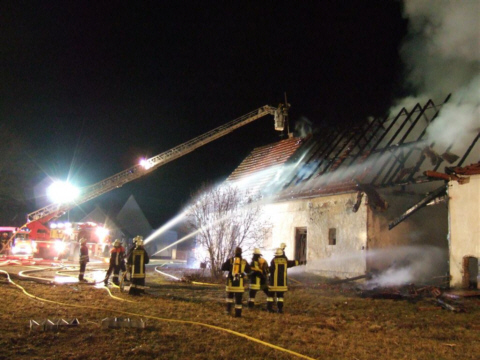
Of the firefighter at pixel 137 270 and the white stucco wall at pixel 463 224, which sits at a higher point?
the white stucco wall at pixel 463 224

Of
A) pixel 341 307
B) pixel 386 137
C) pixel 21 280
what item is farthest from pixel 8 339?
pixel 386 137

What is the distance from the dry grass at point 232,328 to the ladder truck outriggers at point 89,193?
9.65 m

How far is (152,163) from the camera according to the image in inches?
790

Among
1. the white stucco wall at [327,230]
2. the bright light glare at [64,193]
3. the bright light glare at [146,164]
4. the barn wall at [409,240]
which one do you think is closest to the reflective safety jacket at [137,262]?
the white stucco wall at [327,230]

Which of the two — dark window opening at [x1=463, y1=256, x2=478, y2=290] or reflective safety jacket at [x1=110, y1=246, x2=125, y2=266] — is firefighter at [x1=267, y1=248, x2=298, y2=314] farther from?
dark window opening at [x1=463, y1=256, x2=478, y2=290]

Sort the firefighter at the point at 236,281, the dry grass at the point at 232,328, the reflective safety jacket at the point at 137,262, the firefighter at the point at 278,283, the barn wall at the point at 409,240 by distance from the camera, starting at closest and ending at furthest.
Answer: the dry grass at the point at 232,328, the firefighter at the point at 236,281, the firefighter at the point at 278,283, the reflective safety jacket at the point at 137,262, the barn wall at the point at 409,240

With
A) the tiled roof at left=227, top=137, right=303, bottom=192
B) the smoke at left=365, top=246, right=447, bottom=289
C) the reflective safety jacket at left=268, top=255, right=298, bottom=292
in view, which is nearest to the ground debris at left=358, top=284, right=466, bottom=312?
the smoke at left=365, top=246, right=447, bottom=289

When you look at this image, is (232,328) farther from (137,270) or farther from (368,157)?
(368,157)

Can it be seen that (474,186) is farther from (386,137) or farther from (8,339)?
(8,339)

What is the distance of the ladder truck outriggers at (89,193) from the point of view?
20.1 meters

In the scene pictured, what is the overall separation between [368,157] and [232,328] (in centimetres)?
1096

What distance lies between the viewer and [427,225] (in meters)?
15.7

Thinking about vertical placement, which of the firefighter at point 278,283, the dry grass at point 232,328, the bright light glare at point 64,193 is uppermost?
the bright light glare at point 64,193

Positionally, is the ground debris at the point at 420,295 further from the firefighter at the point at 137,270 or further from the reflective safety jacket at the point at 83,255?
the reflective safety jacket at the point at 83,255
